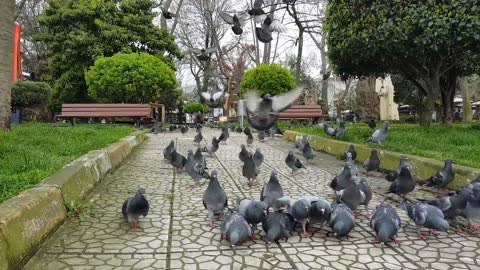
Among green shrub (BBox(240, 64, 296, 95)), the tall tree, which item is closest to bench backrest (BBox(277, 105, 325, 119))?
green shrub (BBox(240, 64, 296, 95))

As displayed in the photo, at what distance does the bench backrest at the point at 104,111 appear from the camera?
15359 mm

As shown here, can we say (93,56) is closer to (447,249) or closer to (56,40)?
(56,40)

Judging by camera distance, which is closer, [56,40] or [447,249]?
[447,249]

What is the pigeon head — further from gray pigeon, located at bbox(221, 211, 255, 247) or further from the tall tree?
the tall tree

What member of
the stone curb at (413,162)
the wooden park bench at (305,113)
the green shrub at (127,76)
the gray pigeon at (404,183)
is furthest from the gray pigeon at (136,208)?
the green shrub at (127,76)

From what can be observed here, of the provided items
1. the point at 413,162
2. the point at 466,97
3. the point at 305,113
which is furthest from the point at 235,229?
the point at 466,97

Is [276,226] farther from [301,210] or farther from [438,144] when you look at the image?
[438,144]

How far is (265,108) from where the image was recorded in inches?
185

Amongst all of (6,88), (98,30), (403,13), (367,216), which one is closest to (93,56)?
(98,30)

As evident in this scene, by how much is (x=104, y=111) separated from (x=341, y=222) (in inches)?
536

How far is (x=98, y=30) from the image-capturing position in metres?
19.4

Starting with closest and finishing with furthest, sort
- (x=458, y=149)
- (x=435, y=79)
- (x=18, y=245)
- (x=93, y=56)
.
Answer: (x=18, y=245)
(x=458, y=149)
(x=435, y=79)
(x=93, y=56)

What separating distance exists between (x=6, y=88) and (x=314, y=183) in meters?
5.34

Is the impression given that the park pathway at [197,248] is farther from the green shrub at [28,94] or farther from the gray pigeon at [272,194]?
the green shrub at [28,94]
